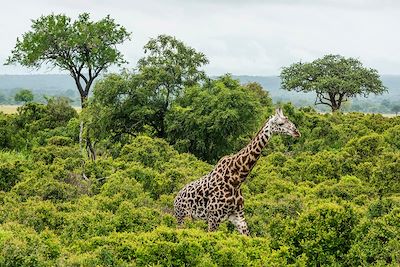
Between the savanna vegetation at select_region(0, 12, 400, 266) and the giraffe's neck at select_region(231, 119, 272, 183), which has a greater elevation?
the giraffe's neck at select_region(231, 119, 272, 183)

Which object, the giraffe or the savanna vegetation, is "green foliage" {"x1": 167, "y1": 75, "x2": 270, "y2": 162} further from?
the giraffe

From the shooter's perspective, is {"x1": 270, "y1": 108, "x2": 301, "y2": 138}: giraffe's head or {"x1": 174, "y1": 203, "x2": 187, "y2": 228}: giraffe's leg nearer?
{"x1": 270, "y1": 108, "x2": 301, "y2": 138}: giraffe's head

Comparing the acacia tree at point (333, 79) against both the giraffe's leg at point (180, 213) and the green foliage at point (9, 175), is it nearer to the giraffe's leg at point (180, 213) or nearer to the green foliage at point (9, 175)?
the green foliage at point (9, 175)

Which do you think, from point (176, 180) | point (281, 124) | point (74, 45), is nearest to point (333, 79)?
point (74, 45)

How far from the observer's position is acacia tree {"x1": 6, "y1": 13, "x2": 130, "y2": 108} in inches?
1742

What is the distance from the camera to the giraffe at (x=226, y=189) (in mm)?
14117

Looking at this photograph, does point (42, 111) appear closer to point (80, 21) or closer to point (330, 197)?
point (80, 21)

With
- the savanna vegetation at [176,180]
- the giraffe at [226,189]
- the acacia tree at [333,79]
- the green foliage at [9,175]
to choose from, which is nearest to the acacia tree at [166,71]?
the savanna vegetation at [176,180]

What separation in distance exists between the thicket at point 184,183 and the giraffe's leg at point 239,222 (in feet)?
0.68

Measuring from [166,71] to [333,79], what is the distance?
101ft

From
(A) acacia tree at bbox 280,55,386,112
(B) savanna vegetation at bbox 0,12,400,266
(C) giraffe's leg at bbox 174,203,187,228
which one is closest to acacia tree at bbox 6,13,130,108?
(B) savanna vegetation at bbox 0,12,400,266

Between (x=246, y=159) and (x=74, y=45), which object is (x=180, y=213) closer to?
(x=246, y=159)

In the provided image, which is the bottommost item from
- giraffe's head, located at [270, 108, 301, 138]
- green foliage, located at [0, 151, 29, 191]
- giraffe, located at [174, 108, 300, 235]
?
green foliage, located at [0, 151, 29, 191]

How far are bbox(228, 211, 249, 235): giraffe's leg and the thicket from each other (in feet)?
0.68
